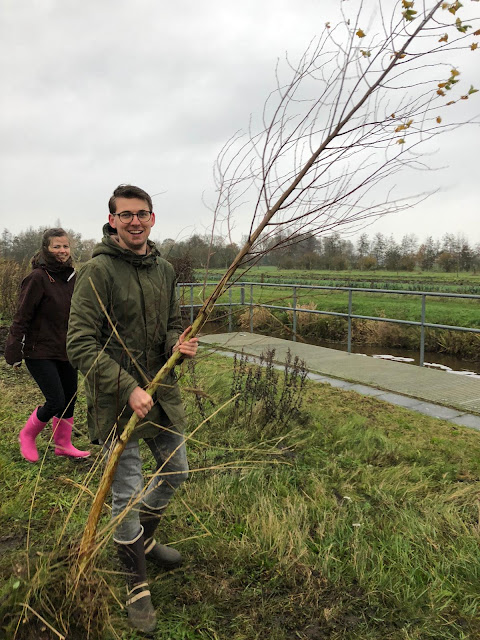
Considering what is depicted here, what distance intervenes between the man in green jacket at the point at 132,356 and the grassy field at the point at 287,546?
0.52ft

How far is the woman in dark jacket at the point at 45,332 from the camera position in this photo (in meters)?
3.45

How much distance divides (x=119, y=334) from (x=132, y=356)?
20 cm

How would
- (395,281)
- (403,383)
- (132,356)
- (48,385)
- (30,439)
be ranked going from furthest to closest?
(395,281) < (403,383) < (30,439) < (48,385) < (132,356)

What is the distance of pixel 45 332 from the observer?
3467 millimetres

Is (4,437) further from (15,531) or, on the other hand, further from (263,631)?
(263,631)

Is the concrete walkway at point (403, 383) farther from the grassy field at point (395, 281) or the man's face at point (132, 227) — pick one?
the grassy field at point (395, 281)

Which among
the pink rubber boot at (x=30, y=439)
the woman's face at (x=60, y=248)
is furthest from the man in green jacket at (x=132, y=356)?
the pink rubber boot at (x=30, y=439)

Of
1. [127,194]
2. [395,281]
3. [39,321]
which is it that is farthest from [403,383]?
[395,281]

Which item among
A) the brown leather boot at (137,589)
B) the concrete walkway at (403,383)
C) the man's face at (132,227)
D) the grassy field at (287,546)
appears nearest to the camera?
the grassy field at (287,546)

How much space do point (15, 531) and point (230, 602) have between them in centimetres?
126

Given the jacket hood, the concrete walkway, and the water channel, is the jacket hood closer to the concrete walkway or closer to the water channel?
the concrete walkway

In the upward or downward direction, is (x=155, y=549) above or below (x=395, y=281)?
below

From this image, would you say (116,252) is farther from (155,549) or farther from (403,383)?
(403,383)

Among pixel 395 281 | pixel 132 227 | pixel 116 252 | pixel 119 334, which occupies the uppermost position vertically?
pixel 132 227
